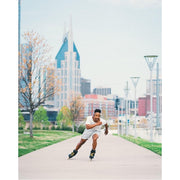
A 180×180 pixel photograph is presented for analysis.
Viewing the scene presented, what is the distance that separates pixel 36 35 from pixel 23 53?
1.94ft

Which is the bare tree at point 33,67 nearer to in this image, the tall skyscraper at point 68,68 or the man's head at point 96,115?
the tall skyscraper at point 68,68

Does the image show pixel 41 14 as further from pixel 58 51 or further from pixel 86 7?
pixel 58 51

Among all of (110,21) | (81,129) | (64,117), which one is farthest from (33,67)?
(64,117)

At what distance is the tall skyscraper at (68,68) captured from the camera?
1462cm

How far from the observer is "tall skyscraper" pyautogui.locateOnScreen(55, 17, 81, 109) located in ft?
48.0

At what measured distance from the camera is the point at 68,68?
15406 millimetres

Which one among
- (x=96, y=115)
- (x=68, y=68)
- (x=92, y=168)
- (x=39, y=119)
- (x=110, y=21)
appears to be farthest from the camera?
(x=39, y=119)

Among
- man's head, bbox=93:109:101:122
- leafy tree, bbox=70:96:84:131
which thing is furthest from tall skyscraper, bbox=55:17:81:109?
man's head, bbox=93:109:101:122

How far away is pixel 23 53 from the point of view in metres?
11.2

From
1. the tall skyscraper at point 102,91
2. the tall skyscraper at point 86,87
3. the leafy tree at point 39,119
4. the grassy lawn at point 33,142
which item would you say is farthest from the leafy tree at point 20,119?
the tall skyscraper at point 102,91

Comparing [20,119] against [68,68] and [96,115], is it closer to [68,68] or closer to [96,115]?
[68,68]

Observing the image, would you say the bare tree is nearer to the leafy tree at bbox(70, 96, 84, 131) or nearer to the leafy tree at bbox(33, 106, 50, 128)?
the leafy tree at bbox(33, 106, 50, 128)
